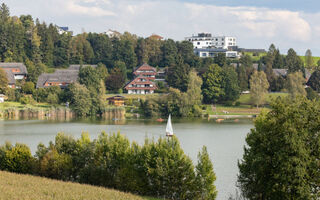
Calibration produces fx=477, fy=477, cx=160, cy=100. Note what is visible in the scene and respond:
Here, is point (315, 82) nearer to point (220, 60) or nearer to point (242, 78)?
point (242, 78)

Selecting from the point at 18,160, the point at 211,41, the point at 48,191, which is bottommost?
the point at 48,191

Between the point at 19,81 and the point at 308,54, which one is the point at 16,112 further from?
the point at 308,54

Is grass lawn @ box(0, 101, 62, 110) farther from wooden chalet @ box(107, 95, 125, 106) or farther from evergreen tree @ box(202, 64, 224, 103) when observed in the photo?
evergreen tree @ box(202, 64, 224, 103)

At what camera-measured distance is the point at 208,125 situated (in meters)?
59.4

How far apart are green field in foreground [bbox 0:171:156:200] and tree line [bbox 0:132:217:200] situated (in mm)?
1667

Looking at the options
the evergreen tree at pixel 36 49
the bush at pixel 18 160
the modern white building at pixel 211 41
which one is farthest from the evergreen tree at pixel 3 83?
the modern white building at pixel 211 41

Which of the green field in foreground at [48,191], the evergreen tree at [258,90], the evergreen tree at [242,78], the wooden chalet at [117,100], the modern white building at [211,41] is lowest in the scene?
the green field in foreground at [48,191]

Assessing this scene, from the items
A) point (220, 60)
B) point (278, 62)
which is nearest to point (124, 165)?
point (220, 60)

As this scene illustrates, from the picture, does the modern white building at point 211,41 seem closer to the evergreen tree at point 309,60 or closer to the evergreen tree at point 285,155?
the evergreen tree at point 309,60

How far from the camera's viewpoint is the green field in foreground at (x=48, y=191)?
61.4 ft

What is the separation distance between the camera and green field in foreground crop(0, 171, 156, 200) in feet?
61.4

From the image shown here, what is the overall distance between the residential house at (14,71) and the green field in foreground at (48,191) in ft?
204

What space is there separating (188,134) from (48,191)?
30.6m

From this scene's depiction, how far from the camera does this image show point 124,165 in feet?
73.8
